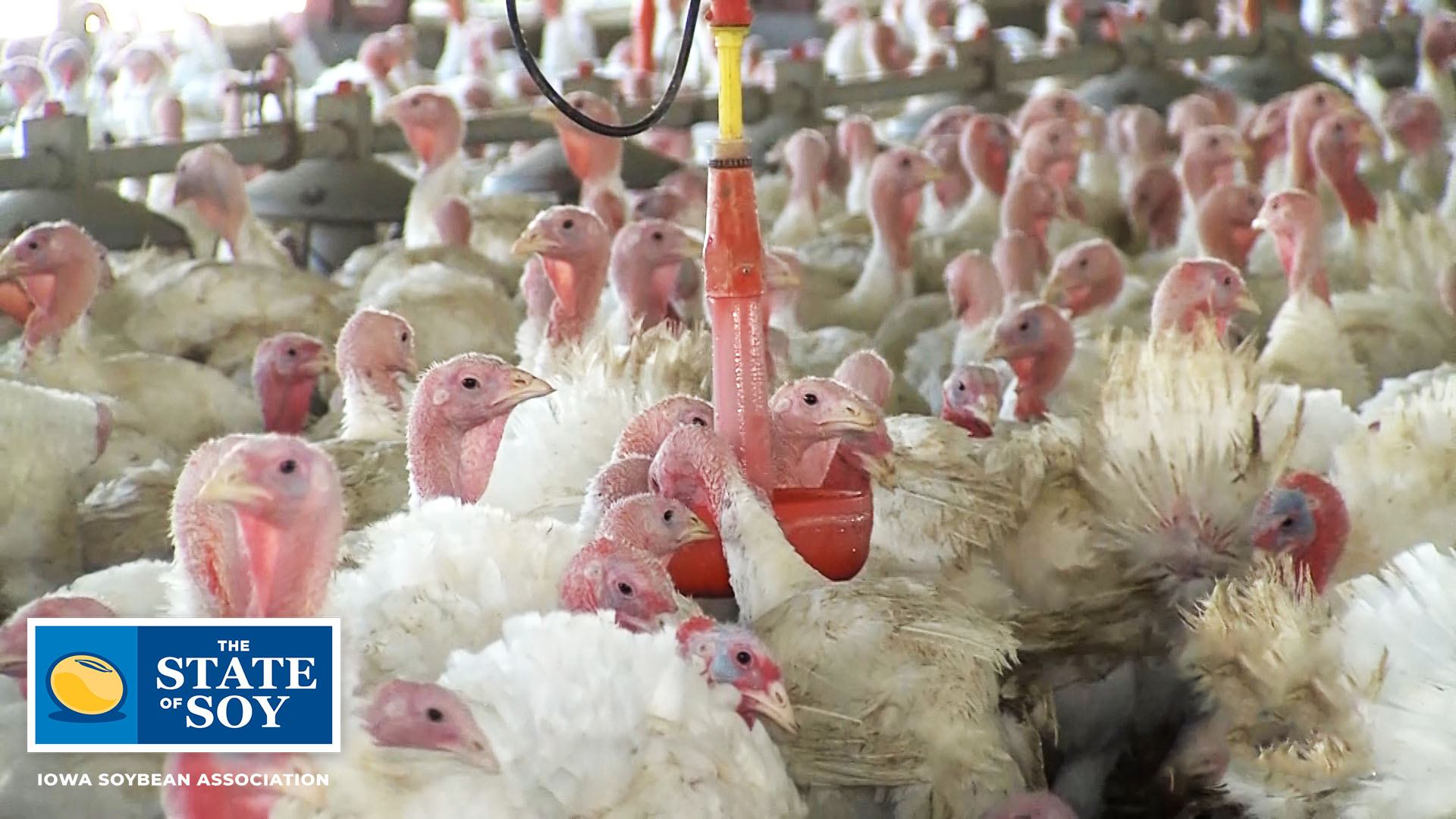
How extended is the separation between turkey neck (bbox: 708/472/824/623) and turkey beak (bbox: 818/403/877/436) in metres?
0.25

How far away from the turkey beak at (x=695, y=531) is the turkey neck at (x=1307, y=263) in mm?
2624

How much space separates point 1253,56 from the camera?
10.6 m

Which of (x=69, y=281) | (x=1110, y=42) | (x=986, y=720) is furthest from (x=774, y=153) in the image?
(x=986, y=720)

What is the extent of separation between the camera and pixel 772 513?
2.90m

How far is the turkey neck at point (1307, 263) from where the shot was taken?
4.98 m

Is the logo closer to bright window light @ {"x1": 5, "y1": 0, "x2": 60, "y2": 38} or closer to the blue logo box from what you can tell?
the blue logo box

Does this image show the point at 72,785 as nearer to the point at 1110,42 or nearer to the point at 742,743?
the point at 742,743

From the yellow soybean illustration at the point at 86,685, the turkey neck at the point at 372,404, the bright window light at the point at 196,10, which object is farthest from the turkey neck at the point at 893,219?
the bright window light at the point at 196,10

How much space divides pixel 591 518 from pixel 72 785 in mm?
898

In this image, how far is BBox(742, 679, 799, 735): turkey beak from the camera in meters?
2.51

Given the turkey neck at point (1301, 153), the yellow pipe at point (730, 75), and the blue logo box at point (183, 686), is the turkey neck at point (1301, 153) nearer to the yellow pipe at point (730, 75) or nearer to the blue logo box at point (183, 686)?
the yellow pipe at point (730, 75)

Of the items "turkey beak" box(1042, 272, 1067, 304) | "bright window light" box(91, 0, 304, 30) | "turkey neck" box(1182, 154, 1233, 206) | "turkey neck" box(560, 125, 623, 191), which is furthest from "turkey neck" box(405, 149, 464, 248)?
"bright window light" box(91, 0, 304, 30)

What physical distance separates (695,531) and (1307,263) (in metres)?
2.72

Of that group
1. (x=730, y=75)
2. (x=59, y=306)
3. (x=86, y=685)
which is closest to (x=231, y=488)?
(x=86, y=685)
